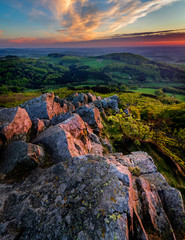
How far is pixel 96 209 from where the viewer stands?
6656 millimetres

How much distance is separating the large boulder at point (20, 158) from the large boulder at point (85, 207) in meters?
0.99

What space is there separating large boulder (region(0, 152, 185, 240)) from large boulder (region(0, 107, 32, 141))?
510 centimetres

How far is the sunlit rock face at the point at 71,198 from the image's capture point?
6254 mm

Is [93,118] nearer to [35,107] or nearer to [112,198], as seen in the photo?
[35,107]

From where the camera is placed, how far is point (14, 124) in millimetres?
12984

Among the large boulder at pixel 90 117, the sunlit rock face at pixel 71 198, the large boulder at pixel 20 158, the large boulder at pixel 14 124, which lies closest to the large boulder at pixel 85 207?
the sunlit rock face at pixel 71 198

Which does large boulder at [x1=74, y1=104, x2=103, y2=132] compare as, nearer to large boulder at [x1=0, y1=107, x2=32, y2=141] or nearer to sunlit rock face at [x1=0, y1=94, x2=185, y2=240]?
sunlit rock face at [x1=0, y1=94, x2=185, y2=240]

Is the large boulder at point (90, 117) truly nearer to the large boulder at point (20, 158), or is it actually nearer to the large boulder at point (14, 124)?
the large boulder at point (14, 124)

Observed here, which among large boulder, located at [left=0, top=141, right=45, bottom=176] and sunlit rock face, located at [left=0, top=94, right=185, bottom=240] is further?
large boulder, located at [left=0, top=141, right=45, bottom=176]

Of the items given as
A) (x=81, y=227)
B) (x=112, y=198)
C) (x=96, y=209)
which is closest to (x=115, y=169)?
(x=112, y=198)

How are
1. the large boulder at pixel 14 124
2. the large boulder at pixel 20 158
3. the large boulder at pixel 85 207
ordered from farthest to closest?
the large boulder at pixel 14 124
the large boulder at pixel 20 158
the large boulder at pixel 85 207

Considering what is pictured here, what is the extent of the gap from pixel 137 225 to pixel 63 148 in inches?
332

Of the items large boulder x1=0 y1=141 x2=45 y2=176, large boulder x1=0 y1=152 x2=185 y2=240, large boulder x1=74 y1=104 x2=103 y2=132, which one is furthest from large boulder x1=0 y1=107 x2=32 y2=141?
large boulder x1=74 y1=104 x2=103 y2=132

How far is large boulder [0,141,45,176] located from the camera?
10.2 meters
